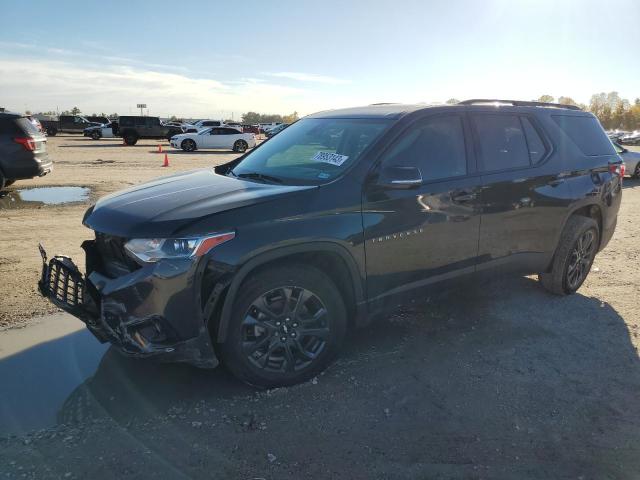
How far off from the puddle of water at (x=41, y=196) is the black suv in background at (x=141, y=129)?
2482 cm

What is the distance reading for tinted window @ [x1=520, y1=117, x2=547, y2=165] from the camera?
14.7 feet

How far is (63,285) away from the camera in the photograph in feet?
11.0

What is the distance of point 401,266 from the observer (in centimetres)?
360

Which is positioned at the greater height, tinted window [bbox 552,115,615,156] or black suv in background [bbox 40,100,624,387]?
tinted window [bbox 552,115,615,156]

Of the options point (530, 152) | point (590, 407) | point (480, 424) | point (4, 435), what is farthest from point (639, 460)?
point (4, 435)

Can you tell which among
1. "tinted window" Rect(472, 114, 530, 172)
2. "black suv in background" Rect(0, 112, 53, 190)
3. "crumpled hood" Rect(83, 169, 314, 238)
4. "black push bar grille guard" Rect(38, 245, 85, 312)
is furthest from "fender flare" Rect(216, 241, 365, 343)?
"black suv in background" Rect(0, 112, 53, 190)

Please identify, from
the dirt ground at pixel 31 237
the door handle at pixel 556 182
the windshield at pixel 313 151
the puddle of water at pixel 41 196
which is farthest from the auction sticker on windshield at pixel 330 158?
the puddle of water at pixel 41 196

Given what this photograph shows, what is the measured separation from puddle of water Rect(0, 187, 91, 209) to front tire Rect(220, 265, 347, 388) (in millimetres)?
7792

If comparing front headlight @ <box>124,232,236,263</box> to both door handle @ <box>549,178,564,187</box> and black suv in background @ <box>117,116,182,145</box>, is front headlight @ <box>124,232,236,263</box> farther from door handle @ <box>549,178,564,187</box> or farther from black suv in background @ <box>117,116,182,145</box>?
black suv in background @ <box>117,116,182,145</box>

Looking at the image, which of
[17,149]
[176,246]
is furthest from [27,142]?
[176,246]

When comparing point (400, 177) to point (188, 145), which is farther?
point (188, 145)

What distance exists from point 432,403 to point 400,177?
150 centimetres

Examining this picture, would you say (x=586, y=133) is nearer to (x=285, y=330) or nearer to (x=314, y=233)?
(x=314, y=233)

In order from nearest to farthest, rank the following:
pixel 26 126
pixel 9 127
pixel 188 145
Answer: pixel 9 127 → pixel 26 126 → pixel 188 145
